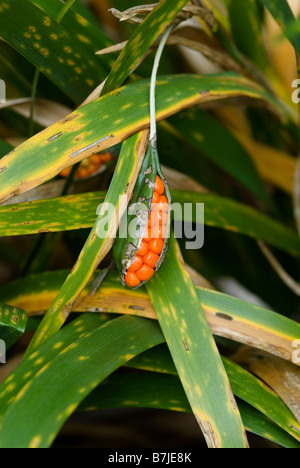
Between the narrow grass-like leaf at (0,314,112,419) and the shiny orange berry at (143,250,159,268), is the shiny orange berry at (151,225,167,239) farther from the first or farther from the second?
the narrow grass-like leaf at (0,314,112,419)

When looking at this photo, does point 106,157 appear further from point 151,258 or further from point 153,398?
point 153,398

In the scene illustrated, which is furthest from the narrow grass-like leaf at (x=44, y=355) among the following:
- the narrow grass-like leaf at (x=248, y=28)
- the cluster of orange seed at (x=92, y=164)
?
the narrow grass-like leaf at (x=248, y=28)

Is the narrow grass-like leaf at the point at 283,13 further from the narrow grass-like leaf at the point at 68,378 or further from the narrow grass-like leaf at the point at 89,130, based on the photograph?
the narrow grass-like leaf at the point at 68,378

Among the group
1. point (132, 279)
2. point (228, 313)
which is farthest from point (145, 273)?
point (228, 313)

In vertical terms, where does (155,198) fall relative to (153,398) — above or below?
above
